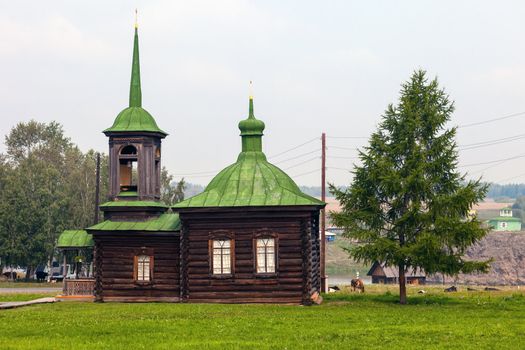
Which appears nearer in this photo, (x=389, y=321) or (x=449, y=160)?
(x=389, y=321)

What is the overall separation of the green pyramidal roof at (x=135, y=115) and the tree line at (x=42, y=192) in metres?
30.9

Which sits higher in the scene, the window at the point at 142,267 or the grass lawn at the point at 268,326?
the window at the point at 142,267

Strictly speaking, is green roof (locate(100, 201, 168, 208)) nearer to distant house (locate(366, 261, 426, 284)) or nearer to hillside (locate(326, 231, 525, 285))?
distant house (locate(366, 261, 426, 284))

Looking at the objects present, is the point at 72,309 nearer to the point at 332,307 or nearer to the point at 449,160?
the point at 332,307

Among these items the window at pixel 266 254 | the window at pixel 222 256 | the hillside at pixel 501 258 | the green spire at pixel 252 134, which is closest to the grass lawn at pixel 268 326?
the window at pixel 222 256

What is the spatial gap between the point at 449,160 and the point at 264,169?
354 inches

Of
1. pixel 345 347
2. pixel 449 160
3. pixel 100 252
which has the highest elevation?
pixel 449 160

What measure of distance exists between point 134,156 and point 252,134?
6110mm

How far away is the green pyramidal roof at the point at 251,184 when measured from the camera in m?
38.3

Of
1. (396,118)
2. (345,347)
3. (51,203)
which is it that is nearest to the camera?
(345,347)

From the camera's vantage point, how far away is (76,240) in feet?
140

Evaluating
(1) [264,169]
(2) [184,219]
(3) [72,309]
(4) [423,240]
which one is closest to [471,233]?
(4) [423,240]

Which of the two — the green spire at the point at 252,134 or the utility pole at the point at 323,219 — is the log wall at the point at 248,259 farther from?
the utility pole at the point at 323,219

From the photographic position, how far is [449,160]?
37031 mm
